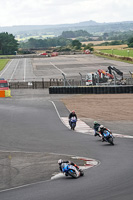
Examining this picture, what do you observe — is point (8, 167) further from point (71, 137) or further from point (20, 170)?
point (71, 137)

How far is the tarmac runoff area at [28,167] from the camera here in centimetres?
1723

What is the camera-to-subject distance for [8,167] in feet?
65.1

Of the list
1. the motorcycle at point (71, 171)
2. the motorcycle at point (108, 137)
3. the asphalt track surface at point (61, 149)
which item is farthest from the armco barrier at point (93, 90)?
the motorcycle at point (71, 171)

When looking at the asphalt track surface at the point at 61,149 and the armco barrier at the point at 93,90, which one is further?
the armco barrier at the point at 93,90

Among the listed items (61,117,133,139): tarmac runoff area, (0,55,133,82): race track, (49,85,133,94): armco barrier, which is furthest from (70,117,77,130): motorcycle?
(0,55,133,82): race track

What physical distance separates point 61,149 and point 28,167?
3.99m

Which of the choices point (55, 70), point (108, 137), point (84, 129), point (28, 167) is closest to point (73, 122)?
point (84, 129)

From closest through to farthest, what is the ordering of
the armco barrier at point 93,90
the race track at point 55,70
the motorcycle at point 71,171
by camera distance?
the motorcycle at point 71,171 < the armco barrier at point 93,90 < the race track at point 55,70

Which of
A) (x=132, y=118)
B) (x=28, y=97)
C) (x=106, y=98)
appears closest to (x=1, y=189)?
(x=132, y=118)

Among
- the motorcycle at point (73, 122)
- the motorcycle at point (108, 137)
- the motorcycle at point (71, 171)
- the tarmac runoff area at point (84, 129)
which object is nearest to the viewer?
the motorcycle at point (71, 171)

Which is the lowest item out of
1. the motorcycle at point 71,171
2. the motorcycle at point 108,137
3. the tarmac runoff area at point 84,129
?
the tarmac runoff area at point 84,129

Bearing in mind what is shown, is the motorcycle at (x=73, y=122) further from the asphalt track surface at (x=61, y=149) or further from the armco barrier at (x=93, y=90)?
the armco barrier at (x=93, y=90)

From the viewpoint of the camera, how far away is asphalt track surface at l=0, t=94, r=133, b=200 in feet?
47.3

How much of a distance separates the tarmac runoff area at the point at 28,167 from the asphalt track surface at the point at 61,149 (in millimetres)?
749
